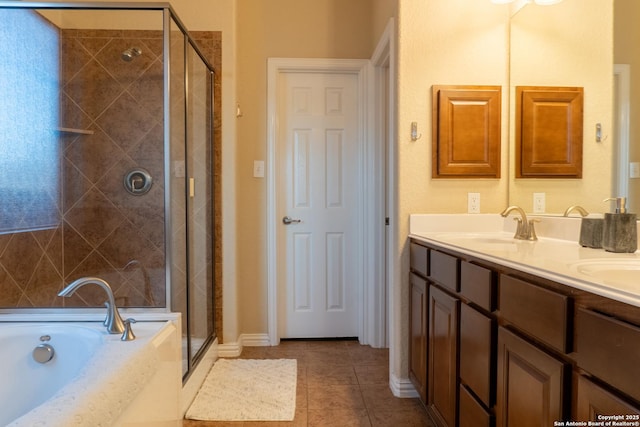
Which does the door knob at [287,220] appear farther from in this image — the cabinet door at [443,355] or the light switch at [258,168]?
the cabinet door at [443,355]

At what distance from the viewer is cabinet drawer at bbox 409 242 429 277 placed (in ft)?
5.65

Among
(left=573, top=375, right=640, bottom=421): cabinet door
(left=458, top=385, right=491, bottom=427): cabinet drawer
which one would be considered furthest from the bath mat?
(left=573, top=375, right=640, bottom=421): cabinet door

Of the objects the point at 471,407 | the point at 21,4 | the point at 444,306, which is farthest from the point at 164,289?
the point at 21,4

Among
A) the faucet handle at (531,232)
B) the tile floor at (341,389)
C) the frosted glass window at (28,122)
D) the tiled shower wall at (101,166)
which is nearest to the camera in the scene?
the faucet handle at (531,232)

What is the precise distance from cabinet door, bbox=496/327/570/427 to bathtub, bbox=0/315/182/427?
108 centimetres

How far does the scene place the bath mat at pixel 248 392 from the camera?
183 centimetres

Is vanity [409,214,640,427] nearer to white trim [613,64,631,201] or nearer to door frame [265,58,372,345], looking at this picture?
white trim [613,64,631,201]

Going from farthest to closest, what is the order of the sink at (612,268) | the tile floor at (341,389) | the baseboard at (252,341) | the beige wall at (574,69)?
1. the baseboard at (252,341)
2. the tile floor at (341,389)
3. the beige wall at (574,69)
4. the sink at (612,268)

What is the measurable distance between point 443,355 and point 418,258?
49cm

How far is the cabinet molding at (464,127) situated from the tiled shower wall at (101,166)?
5.34 ft

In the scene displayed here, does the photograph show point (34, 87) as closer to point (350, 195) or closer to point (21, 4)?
point (21, 4)

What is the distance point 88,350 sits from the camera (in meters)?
1.40

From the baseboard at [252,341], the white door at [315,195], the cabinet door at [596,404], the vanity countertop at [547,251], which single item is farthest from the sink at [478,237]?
the baseboard at [252,341]

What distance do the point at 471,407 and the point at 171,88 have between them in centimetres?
195
